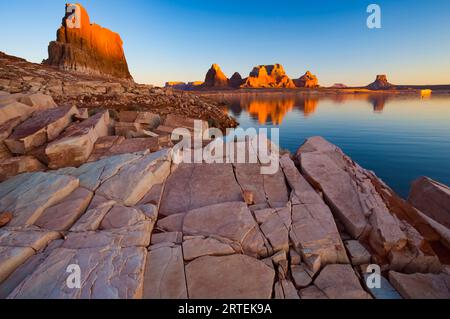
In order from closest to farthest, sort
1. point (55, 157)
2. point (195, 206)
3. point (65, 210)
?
point (65, 210) → point (195, 206) → point (55, 157)

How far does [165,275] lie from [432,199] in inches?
398

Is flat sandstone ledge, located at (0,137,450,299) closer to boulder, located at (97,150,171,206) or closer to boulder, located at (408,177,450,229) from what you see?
boulder, located at (97,150,171,206)

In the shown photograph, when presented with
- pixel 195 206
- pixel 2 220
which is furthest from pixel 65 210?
pixel 195 206

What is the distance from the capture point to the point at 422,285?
3.95 metres

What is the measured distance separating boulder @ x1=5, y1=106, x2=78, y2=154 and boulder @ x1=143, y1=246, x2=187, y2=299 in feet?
22.3

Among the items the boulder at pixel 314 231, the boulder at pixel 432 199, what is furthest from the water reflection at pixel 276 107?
the boulder at pixel 314 231

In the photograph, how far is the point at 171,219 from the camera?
5.59 m

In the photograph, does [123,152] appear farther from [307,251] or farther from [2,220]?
[307,251]

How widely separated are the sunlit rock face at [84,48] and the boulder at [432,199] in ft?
301

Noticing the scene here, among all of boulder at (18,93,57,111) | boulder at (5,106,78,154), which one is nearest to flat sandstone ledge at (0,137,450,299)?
boulder at (5,106,78,154)

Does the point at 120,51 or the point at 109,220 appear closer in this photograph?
the point at 109,220

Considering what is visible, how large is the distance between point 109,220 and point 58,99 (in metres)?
19.5

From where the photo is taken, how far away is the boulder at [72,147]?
7348 millimetres
